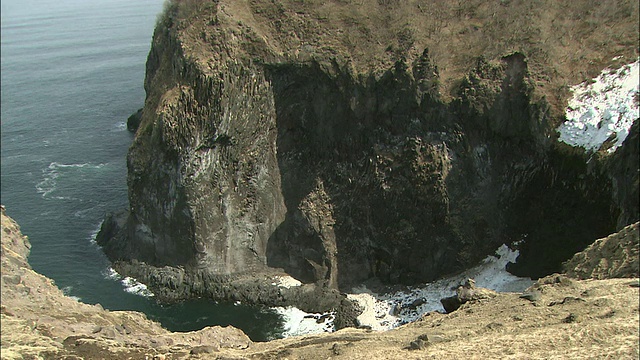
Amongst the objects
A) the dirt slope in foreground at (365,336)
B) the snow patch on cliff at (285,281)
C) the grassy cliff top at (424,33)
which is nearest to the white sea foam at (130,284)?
the snow patch on cliff at (285,281)

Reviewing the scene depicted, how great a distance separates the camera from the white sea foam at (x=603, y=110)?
43.5 m

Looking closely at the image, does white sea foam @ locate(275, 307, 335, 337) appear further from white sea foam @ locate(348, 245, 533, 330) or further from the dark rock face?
the dark rock face

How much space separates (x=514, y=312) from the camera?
24875 mm

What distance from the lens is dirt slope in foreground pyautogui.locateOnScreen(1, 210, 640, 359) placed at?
19.4m

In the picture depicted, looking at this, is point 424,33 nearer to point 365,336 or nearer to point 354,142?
point 354,142

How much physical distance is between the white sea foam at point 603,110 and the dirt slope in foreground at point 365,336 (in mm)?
21915

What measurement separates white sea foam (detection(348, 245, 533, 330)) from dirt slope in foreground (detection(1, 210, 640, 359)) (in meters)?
20.6

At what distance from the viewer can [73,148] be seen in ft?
244

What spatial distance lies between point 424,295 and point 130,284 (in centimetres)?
2815

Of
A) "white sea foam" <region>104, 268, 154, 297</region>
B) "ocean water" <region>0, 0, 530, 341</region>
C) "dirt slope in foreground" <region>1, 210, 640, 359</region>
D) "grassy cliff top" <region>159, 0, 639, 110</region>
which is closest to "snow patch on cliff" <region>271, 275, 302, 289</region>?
"ocean water" <region>0, 0, 530, 341</region>

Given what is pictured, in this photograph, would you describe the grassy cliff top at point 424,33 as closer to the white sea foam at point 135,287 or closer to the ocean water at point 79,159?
the ocean water at point 79,159

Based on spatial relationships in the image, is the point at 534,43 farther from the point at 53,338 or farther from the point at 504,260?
the point at 53,338

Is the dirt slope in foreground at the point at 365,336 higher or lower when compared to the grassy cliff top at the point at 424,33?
lower

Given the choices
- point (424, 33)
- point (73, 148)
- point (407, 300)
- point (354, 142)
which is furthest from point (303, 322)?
point (73, 148)
